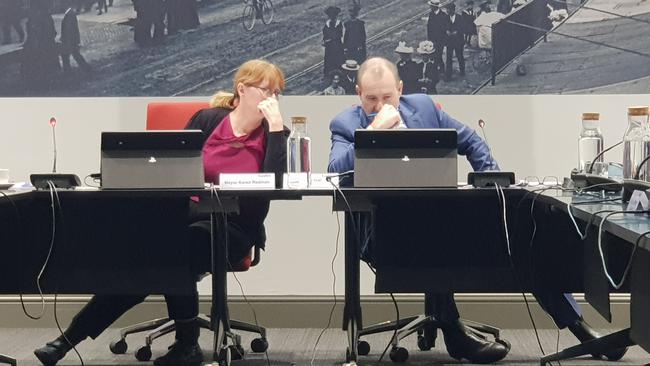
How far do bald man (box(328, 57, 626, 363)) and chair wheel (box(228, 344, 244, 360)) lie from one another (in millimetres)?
594

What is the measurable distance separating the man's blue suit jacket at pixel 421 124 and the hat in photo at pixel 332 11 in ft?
→ 2.29

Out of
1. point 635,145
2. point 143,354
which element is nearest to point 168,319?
point 143,354

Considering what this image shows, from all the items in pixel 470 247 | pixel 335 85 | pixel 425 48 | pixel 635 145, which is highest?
pixel 425 48

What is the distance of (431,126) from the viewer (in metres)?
3.03

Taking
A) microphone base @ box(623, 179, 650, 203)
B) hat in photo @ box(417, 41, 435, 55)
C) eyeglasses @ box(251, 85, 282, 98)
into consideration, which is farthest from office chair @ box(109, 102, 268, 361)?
microphone base @ box(623, 179, 650, 203)

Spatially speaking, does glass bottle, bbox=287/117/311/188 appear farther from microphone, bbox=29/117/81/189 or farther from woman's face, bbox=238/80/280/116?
microphone, bbox=29/117/81/189

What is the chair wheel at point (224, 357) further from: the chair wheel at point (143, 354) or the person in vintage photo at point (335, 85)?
the person in vintage photo at point (335, 85)

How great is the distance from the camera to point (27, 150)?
368 centimetres

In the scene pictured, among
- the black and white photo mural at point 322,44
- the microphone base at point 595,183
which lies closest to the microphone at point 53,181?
the black and white photo mural at point 322,44

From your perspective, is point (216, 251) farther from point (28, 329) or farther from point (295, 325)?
point (28, 329)

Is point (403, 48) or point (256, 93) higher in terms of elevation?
point (403, 48)

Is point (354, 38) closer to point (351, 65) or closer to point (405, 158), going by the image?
point (351, 65)

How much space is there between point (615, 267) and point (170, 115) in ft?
5.79

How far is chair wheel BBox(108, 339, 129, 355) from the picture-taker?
10.2ft
